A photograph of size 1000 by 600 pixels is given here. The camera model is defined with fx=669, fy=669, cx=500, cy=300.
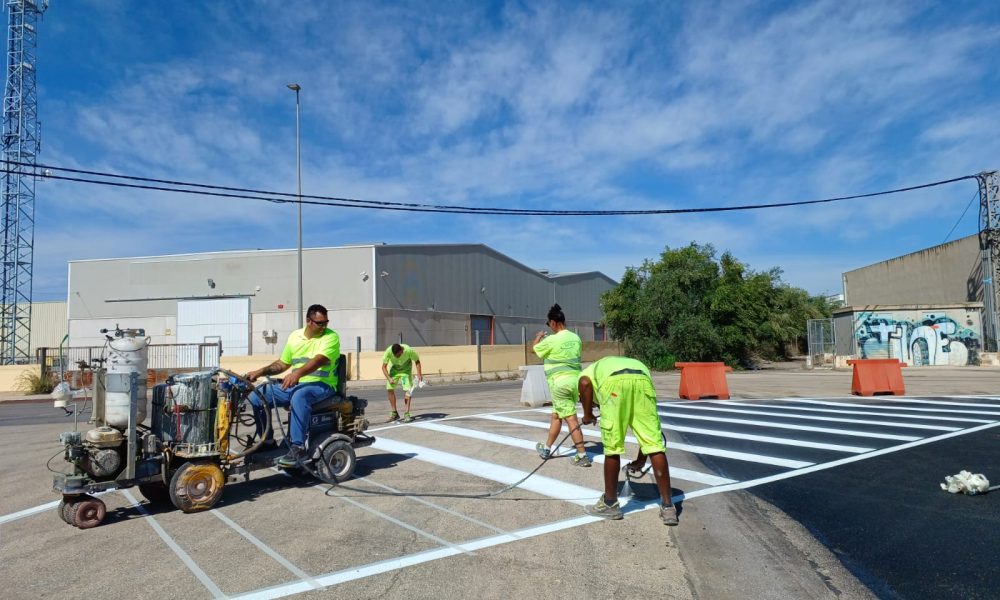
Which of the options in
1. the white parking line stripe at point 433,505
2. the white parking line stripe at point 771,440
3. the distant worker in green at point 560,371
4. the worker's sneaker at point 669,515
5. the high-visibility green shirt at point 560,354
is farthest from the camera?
the white parking line stripe at point 771,440

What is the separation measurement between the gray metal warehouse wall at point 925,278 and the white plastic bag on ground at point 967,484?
1412 inches

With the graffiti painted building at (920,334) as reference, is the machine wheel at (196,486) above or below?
below

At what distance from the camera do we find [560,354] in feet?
26.3

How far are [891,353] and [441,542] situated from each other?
1289 inches

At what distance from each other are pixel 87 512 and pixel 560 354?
16.3ft

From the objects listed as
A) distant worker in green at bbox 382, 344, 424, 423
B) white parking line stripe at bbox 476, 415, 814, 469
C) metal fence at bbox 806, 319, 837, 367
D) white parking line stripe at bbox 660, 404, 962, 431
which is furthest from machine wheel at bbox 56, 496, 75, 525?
metal fence at bbox 806, 319, 837, 367

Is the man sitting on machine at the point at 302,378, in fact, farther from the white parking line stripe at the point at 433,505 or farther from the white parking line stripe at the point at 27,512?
the white parking line stripe at the point at 27,512

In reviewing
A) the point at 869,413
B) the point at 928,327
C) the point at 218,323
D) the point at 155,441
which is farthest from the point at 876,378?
the point at 218,323

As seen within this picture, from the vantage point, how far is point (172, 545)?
5129 mm

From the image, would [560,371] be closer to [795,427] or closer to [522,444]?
[522,444]

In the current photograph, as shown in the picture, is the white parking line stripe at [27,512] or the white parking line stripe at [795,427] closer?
the white parking line stripe at [27,512]

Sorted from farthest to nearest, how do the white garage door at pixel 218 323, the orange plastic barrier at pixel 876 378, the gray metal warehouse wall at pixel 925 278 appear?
the gray metal warehouse wall at pixel 925 278
the white garage door at pixel 218 323
the orange plastic barrier at pixel 876 378

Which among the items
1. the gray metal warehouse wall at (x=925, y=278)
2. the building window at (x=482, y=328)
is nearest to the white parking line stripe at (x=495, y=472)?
the building window at (x=482, y=328)

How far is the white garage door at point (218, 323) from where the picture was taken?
35938mm
